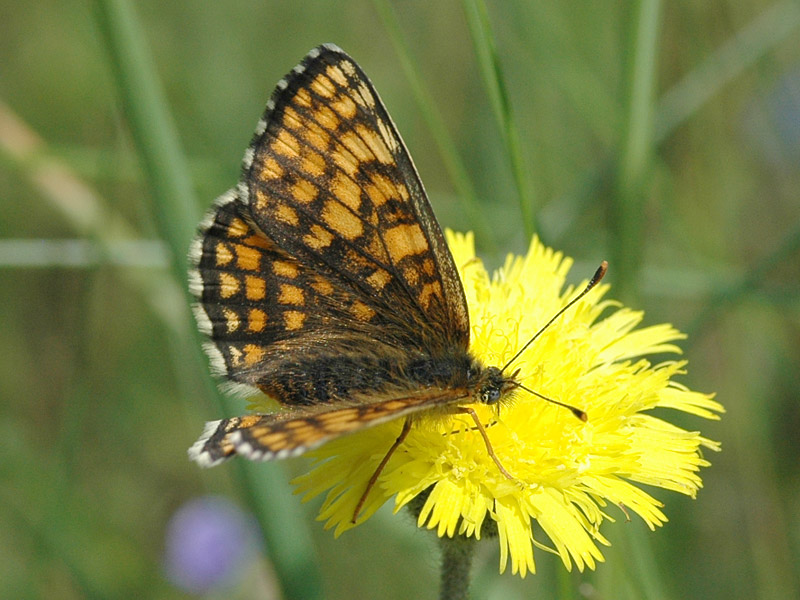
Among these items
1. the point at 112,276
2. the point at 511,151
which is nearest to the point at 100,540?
the point at 112,276

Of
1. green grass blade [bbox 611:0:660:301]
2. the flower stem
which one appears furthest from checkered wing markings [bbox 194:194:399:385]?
green grass blade [bbox 611:0:660:301]

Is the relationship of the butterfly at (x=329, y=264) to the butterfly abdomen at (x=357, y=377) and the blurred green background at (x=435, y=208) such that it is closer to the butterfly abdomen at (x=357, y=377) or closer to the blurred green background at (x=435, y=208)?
the butterfly abdomen at (x=357, y=377)

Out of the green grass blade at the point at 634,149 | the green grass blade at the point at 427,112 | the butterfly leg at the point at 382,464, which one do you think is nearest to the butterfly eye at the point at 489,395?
the butterfly leg at the point at 382,464

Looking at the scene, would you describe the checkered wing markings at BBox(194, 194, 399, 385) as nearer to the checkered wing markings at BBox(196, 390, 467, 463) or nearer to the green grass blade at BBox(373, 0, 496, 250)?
the checkered wing markings at BBox(196, 390, 467, 463)

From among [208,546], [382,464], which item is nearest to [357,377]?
[382,464]

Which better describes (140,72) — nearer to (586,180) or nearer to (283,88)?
(283,88)
